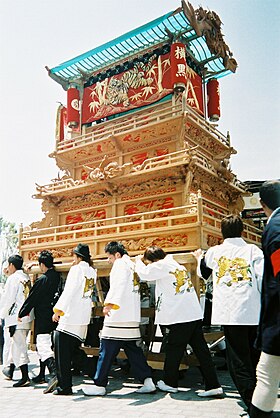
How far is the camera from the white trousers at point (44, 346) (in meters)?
4.97

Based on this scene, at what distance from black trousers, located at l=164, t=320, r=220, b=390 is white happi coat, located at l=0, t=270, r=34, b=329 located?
7.90 ft

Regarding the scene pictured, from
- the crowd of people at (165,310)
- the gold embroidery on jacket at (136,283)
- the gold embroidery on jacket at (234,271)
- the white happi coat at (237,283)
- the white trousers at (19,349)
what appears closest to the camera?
the crowd of people at (165,310)

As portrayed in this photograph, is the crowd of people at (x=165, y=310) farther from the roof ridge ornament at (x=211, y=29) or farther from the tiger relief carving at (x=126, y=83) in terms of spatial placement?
the roof ridge ornament at (x=211, y=29)

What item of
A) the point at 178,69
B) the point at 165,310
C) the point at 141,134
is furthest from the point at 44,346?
the point at 178,69

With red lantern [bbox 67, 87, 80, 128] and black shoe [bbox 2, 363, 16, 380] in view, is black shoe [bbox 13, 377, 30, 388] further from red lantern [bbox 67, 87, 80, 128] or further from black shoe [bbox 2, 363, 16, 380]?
red lantern [bbox 67, 87, 80, 128]

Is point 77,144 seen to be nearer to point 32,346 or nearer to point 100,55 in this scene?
point 100,55

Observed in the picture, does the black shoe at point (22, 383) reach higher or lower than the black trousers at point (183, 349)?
lower

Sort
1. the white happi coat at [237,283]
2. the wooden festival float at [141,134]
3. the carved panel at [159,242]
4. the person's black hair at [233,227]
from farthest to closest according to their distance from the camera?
the wooden festival float at [141,134] < the carved panel at [159,242] < the person's black hair at [233,227] < the white happi coat at [237,283]

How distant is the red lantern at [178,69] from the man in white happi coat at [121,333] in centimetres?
1157

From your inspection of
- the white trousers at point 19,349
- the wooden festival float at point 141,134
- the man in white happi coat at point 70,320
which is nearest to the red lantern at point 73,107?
the wooden festival float at point 141,134

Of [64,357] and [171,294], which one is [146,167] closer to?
[171,294]

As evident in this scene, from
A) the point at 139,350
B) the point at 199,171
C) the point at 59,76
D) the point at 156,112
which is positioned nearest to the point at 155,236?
the point at 139,350

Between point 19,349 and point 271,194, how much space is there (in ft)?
14.4

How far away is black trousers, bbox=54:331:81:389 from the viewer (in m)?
4.31
